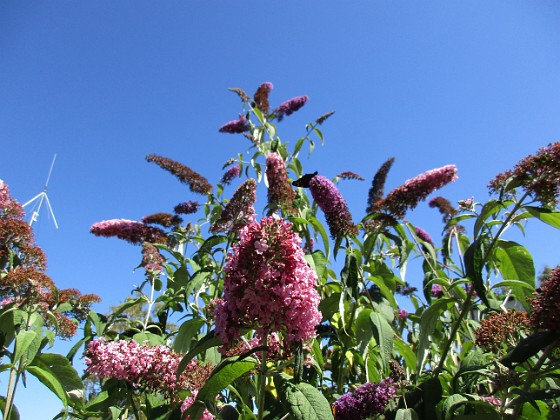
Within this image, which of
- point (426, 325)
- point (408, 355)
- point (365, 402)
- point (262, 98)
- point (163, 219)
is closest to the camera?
point (365, 402)

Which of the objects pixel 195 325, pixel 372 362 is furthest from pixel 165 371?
pixel 372 362

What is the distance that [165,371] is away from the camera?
93.5 inches

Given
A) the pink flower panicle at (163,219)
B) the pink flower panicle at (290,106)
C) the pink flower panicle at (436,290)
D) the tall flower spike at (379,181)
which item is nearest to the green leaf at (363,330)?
the tall flower spike at (379,181)

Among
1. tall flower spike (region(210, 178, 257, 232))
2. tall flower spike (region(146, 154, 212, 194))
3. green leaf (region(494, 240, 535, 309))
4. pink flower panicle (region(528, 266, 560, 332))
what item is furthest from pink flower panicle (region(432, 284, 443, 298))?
pink flower panicle (region(528, 266, 560, 332))

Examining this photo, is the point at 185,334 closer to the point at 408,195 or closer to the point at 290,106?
the point at 408,195

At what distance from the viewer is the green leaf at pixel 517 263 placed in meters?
2.38

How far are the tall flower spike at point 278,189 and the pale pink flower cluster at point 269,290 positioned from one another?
1.62 m

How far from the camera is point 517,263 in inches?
95.1

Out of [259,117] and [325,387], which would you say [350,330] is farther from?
[259,117]

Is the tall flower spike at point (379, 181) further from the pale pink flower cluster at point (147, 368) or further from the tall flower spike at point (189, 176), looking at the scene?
the pale pink flower cluster at point (147, 368)

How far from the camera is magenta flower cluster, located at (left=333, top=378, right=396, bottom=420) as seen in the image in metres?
2.12

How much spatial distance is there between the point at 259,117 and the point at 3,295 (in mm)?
3578

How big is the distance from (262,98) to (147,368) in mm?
4278

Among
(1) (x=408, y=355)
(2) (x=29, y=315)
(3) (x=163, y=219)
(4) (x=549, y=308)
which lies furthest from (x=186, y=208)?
(4) (x=549, y=308)
